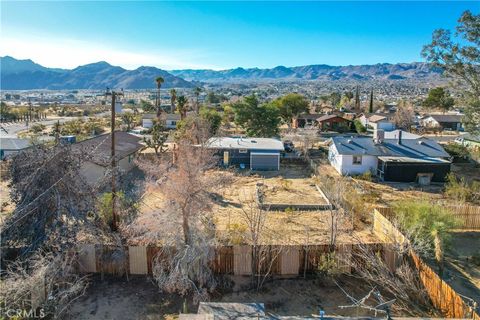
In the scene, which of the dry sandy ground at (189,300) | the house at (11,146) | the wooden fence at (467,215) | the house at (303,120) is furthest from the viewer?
the house at (303,120)

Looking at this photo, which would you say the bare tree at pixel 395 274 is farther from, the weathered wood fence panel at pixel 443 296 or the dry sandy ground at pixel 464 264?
the dry sandy ground at pixel 464 264

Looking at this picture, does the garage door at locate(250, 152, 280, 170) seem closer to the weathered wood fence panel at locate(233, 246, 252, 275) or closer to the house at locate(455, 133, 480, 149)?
the weathered wood fence panel at locate(233, 246, 252, 275)

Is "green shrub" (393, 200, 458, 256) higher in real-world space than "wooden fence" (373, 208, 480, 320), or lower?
higher

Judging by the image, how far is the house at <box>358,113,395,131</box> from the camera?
173 ft

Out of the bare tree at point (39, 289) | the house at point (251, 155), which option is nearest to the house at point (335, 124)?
the house at point (251, 155)

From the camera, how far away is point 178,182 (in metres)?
13.5

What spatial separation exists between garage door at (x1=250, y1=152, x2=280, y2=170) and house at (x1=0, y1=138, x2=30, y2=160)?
19.4 meters

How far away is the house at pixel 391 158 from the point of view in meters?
27.4

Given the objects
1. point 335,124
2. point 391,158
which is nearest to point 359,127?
point 335,124

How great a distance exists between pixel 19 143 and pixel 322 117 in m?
43.0

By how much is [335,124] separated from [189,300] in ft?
157

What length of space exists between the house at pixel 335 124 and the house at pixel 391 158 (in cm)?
2427

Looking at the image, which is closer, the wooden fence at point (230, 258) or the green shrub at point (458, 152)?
the wooden fence at point (230, 258)

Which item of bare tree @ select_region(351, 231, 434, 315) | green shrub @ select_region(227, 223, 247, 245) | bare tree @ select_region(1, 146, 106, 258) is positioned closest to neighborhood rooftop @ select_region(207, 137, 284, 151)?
green shrub @ select_region(227, 223, 247, 245)
